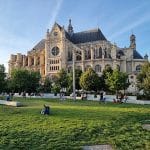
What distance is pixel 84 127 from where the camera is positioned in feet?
81.0

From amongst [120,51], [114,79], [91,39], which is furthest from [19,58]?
[114,79]

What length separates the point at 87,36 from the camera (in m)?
117

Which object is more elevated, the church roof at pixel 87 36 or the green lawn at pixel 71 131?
the church roof at pixel 87 36

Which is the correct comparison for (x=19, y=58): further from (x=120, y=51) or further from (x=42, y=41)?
(x=120, y=51)

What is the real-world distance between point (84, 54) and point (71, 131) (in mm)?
88529

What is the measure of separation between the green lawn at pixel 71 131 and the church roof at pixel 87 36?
8492 cm

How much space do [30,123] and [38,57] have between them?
10040 centimetres

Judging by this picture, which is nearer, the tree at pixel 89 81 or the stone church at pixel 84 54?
the tree at pixel 89 81

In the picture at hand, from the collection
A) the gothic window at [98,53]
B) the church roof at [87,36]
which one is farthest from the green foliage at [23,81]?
the church roof at [87,36]

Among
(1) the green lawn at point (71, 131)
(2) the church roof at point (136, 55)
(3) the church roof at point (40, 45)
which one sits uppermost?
(3) the church roof at point (40, 45)

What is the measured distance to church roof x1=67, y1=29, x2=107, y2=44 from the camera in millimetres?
114931

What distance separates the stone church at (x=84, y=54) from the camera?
352ft

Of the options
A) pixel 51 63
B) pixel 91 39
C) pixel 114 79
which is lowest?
pixel 114 79

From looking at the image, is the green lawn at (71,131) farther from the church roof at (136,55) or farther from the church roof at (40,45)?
the church roof at (40,45)
